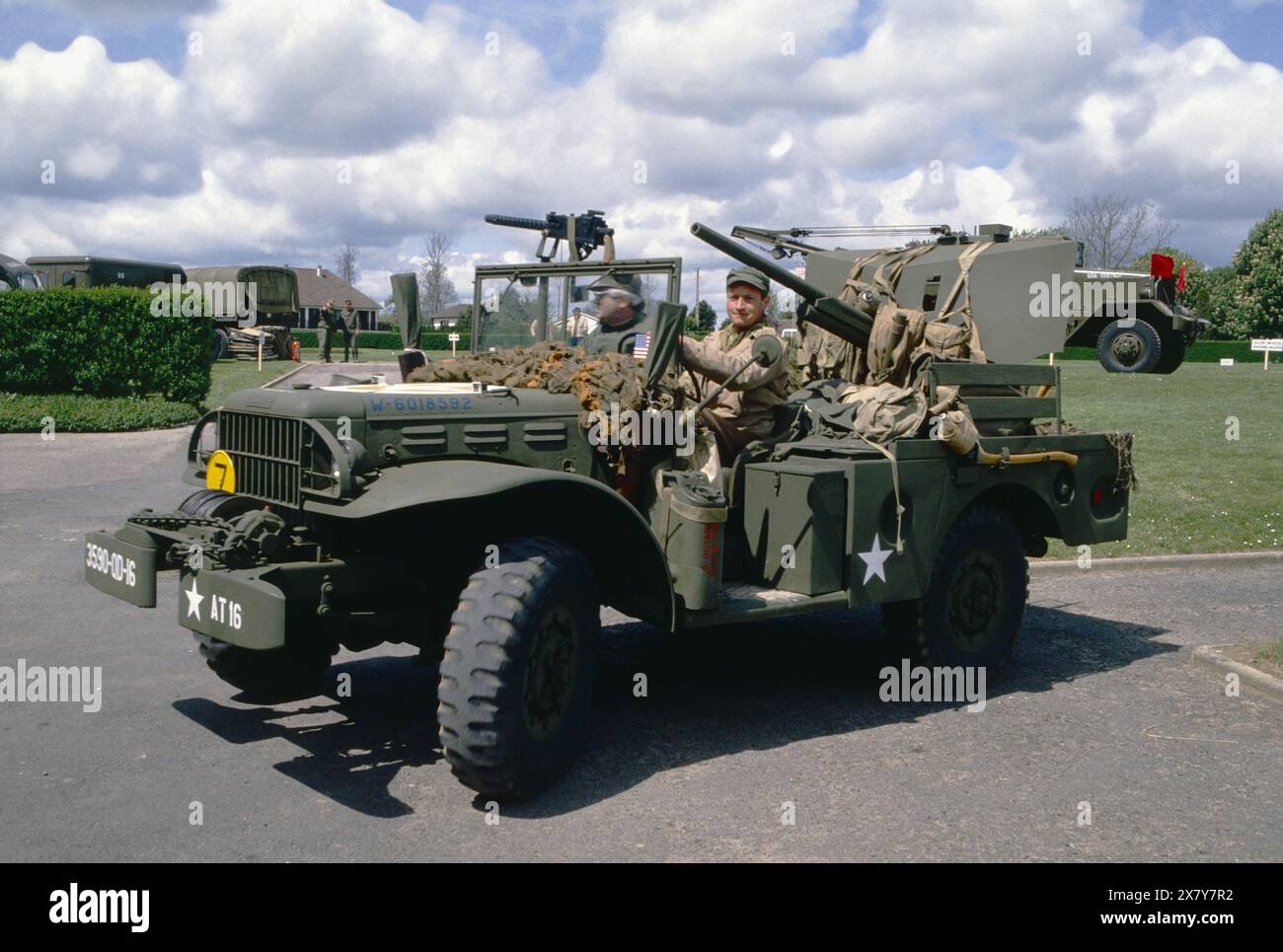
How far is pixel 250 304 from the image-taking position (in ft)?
118

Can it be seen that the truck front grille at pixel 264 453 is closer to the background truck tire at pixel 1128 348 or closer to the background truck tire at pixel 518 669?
the background truck tire at pixel 518 669

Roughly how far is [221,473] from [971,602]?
3.71m

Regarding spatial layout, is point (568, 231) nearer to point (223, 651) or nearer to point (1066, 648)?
point (223, 651)

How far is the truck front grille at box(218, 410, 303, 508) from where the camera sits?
4867 mm

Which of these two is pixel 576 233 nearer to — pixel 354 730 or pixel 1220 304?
pixel 354 730

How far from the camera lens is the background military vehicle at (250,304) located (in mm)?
35156

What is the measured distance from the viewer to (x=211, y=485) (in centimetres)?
536

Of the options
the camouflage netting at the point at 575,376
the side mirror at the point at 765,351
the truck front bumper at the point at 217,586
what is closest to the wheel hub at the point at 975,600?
the side mirror at the point at 765,351

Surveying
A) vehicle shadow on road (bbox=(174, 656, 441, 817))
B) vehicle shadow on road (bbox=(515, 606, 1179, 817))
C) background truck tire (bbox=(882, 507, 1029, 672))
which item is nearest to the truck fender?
vehicle shadow on road (bbox=(515, 606, 1179, 817))

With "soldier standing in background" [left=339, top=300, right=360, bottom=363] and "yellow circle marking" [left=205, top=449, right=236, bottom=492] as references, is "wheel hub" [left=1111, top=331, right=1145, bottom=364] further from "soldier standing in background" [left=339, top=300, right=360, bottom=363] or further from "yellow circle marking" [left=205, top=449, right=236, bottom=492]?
"yellow circle marking" [left=205, top=449, right=236, bottom=492]

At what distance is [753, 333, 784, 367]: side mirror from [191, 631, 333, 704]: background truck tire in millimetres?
2393

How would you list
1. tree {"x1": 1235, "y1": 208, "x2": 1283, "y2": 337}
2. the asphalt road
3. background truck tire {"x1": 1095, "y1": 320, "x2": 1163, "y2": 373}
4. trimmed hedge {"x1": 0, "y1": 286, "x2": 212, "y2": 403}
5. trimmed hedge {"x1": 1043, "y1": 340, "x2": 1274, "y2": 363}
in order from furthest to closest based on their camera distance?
tree {"x1": 1235, "y1": 208, "x2": 1283, "y2": 337}, trimmed hedge {"x1": 1043, "y1": 340, "x2": 1274, "y2": 363}, background truck tire {"x1": 1095, "y1": 320, "x2": 1163, "y2": 373}, trimmed hedge {"x1": 0, "y1": 286, "x2": 212, "y2": 403}, the asphalt road

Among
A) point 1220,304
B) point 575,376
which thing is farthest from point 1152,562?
point 1220,304

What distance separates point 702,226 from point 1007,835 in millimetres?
2855
